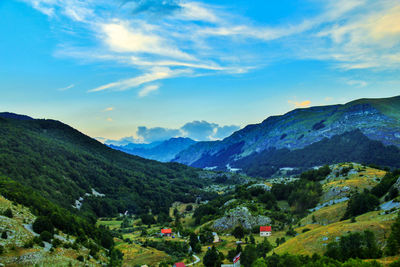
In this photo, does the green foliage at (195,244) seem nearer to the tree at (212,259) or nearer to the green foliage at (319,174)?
the tree at (212,259)

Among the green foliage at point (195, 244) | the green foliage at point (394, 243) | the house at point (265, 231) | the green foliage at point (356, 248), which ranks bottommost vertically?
the green foliage at point (195, 244)

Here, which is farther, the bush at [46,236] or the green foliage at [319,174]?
the green foliage at [319,174]

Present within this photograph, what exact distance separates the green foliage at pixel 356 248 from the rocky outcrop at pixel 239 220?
216 feet

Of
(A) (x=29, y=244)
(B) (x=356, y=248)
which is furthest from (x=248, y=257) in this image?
(A) (x=29, y=244)

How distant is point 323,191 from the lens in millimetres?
121562

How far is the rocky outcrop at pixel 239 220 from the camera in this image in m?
118

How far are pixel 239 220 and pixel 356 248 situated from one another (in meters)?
73.8

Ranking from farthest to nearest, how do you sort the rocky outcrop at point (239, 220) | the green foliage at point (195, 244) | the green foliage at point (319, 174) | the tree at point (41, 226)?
the green foliage at point (319, 174) → the rocky outcrop at point (239, 220) → the green foliage at point (195, 244) → the tree at point (41, 226)

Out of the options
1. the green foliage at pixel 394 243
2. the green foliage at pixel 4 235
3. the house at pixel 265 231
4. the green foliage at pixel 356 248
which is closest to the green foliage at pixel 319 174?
the house at pixel 265 231

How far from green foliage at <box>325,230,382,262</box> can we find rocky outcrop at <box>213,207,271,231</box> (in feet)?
216

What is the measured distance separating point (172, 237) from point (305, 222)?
5898cm

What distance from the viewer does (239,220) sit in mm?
121375

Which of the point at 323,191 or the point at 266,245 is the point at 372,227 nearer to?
the point at 266,245

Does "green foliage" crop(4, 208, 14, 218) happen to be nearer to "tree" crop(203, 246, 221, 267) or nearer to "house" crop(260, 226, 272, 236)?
"tree" crop(203, 246, 221, 267)
